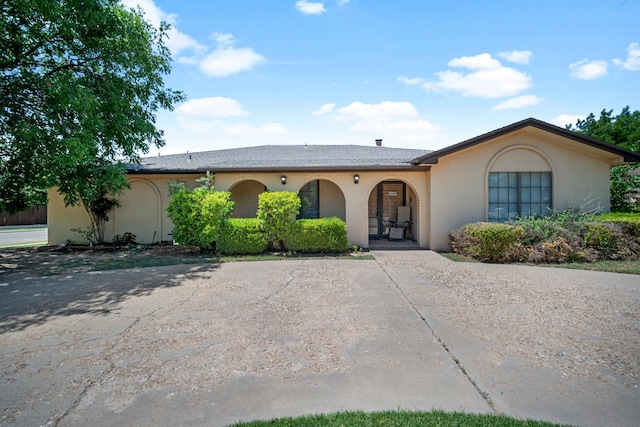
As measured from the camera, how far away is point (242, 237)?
1012 cm

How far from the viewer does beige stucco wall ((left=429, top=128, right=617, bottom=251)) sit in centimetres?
1047

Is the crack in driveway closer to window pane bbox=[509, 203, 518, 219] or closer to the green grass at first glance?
the green grass

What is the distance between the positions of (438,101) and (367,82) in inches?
138

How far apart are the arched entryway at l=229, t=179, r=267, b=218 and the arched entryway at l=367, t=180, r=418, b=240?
4543 mm

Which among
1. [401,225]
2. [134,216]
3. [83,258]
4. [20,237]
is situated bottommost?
[83,258]

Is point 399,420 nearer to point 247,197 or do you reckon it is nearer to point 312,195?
point 312,195

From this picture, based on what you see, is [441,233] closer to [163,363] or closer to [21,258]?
[163,363]

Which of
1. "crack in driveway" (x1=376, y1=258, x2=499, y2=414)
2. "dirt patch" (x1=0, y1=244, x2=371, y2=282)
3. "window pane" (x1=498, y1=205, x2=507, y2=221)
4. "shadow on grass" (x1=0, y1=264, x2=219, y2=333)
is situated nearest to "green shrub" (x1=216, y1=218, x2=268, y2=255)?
"dirt patch" (x1=0, y1=244, x2=371, y2=282)

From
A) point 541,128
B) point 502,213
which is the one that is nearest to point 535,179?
point 502,213

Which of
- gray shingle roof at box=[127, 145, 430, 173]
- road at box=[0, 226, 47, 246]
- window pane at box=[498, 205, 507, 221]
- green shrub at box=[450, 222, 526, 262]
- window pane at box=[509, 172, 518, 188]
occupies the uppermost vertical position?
gray shingle roof at box=[127, 145, 430, 173]

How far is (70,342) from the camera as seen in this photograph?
410 centimetres

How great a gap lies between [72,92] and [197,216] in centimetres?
425

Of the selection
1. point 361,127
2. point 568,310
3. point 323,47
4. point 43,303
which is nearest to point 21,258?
point 43,303

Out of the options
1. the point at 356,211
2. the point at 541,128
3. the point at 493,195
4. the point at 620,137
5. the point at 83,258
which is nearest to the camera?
the point at 541,128
